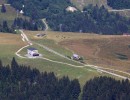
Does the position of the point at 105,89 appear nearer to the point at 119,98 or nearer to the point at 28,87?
the point at 119,98

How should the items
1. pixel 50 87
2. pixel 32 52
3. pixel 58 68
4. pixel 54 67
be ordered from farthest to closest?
1. pixel 32 52
2. pixel 54 67
3. pixel 58 68
4. pixel 50 87

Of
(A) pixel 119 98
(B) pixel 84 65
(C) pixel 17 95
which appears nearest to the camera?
(A) pixel 119 98

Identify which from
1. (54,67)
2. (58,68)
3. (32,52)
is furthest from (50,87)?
(32,52)

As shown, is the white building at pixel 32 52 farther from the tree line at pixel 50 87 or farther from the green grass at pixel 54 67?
the tree line at pixel 50 87

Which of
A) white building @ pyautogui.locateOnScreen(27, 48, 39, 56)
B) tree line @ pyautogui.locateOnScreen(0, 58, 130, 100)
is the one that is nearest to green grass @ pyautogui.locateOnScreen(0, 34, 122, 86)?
white building @ pyautogui.locateOnScreen(27, 48, 39, 56)

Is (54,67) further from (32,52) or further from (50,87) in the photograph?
(50,87)

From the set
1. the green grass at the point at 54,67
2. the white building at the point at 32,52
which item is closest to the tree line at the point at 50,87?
the green grass at the point at 54,67

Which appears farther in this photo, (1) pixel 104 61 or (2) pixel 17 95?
(1) pixel 104 61

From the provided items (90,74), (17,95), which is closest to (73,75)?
(90,74)
